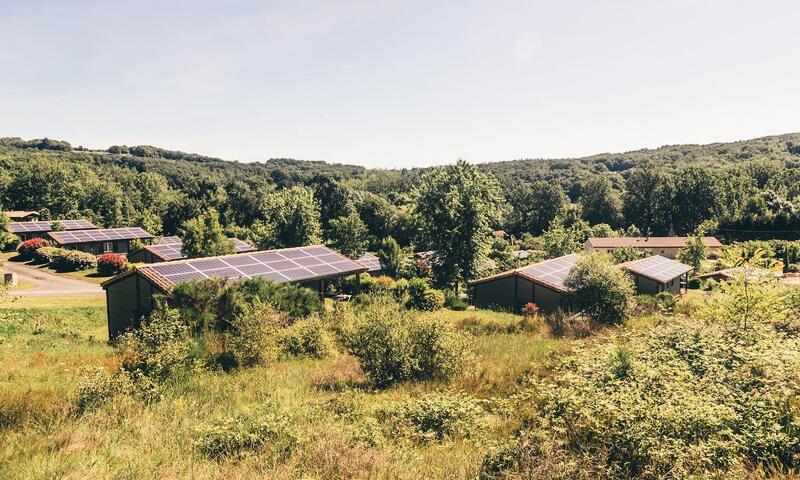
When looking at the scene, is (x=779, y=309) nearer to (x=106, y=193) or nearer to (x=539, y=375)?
(x=539, y=375)

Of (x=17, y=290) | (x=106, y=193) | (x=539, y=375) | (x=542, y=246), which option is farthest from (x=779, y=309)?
(x=106, y=193)

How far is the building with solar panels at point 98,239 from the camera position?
2581 inches

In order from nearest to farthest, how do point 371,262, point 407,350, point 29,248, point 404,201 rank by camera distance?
1. point 407,350
2. point 29,248
3. point 371,262
4. point 404,201

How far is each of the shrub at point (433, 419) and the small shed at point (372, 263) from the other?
50531 mm

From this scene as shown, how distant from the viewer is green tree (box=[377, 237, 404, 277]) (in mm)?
64562

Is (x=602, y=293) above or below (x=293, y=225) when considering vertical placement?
below

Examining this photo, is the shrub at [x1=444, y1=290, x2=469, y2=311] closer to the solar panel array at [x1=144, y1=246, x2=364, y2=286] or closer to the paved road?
the solar panel array at [x1=144, y1=246, x2=364, y2=286]

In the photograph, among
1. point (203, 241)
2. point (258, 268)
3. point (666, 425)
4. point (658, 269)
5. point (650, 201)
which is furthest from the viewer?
point (650, 201)

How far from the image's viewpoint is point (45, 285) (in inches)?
1866

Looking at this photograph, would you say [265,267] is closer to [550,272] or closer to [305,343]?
[305,343]

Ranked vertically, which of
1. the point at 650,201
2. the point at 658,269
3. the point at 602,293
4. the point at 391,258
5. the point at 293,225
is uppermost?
the point at 650,201

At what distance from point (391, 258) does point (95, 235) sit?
153 ft

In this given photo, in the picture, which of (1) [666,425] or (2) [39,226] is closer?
(1) [666,425]

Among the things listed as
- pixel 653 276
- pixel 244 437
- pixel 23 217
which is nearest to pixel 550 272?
pixel 653 276
